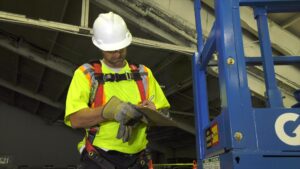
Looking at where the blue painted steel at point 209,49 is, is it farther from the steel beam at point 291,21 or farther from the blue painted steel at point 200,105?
the steel beam at point 291,21

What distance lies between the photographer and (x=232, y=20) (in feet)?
4.69

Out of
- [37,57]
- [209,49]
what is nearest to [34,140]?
[37,57]

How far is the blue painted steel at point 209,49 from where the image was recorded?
5.72 feet

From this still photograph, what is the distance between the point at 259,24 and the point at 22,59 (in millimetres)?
7068

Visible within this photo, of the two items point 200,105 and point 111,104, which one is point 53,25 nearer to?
point 200,105

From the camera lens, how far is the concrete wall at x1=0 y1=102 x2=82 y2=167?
12164 millimetres

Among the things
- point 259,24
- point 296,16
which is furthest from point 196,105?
point 296,16

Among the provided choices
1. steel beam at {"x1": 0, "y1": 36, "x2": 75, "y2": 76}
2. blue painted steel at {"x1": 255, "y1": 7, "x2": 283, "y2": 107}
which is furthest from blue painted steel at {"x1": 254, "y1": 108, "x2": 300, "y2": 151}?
steel beam at {"x1": 0, "y1": 36, "x2": 75, "y2": 76}

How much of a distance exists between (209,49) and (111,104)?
597mm

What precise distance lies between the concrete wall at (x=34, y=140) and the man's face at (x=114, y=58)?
1074 cm

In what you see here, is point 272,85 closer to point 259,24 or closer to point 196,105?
point 259,24

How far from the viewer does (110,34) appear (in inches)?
84.2

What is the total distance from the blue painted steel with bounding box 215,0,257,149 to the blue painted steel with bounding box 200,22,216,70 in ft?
0.58

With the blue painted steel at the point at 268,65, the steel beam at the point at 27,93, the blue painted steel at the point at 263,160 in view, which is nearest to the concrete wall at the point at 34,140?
the steel beam at the point at 27,93
